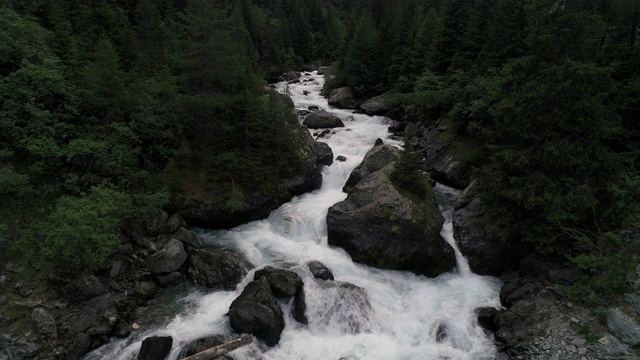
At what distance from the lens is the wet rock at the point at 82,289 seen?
42.0ft

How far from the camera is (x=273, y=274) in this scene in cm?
1436

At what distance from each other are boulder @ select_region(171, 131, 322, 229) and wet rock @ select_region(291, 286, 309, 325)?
21.6 feet

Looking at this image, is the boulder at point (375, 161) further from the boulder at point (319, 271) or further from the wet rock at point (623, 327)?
the wet rock at point (623, 327)

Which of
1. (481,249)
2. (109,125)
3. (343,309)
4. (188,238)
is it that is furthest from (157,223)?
(481,249)

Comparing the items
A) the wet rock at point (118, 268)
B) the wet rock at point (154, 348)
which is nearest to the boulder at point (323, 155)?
the wet rock at point (118, 268)

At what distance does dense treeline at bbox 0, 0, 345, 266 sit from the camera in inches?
547

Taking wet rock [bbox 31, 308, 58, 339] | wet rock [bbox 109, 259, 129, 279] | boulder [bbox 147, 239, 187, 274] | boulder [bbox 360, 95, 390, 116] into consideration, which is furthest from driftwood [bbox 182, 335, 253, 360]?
boulder [bbox 360, 95, 390, 116]

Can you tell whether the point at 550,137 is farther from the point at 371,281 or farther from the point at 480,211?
the point at 371,281

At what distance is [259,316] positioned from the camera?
12383 mm

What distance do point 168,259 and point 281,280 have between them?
Answer: 5.18 m

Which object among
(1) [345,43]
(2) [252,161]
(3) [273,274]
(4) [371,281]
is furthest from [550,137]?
(1) [345,43]

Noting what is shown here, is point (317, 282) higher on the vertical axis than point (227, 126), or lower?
lower

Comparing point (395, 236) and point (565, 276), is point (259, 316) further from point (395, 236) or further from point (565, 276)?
point (565, 276)

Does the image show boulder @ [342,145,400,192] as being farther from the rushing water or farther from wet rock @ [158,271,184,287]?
wet rock @ [158,271,184,287]
